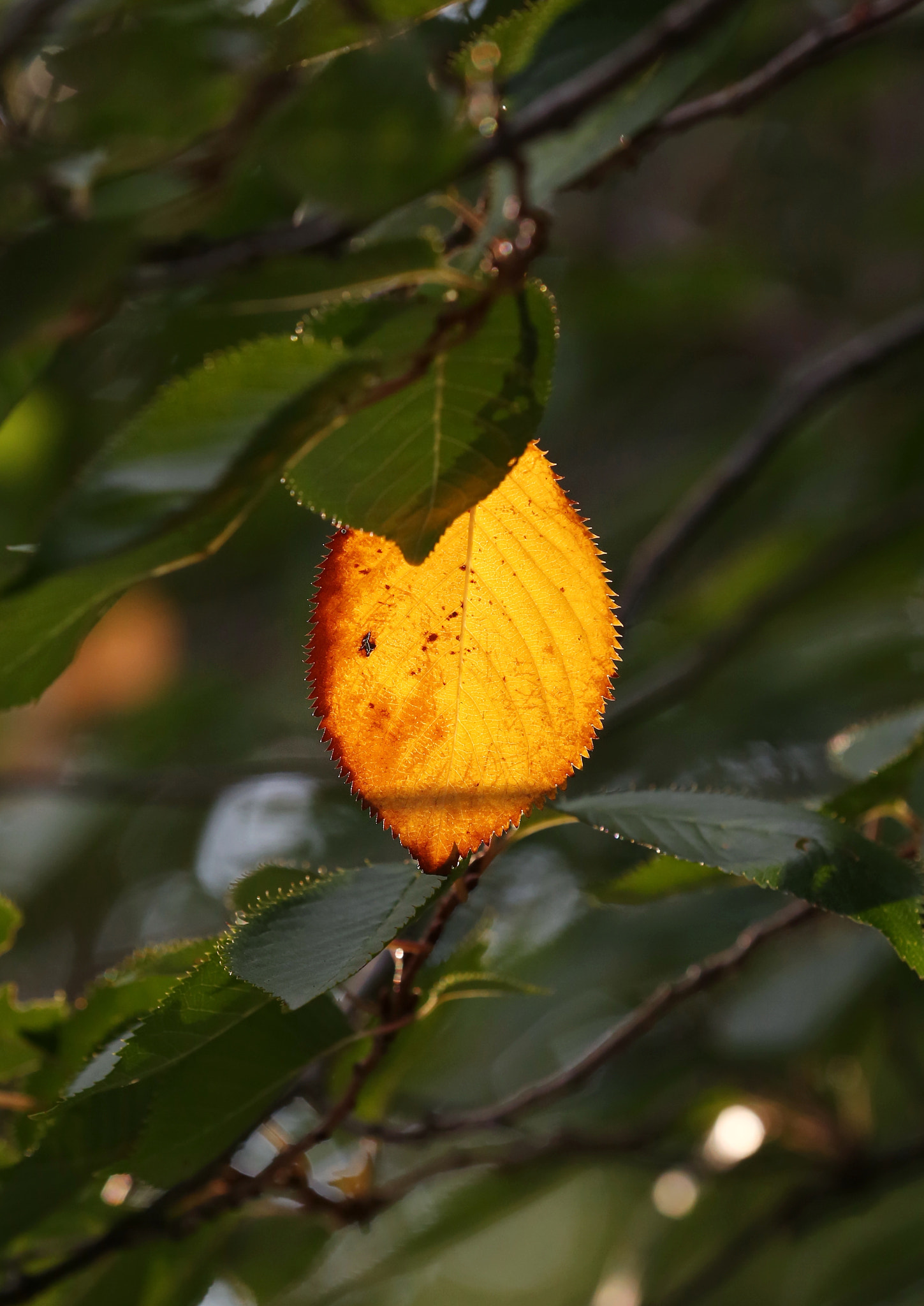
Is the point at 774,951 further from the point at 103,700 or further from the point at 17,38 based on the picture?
the point at 103,700

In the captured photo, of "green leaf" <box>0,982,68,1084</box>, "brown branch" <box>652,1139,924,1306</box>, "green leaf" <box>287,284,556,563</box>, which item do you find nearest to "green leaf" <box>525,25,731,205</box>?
"green leaf" <box>287,284,556,563</box>

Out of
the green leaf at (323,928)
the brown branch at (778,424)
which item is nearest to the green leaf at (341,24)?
the green leaf at (323,928)

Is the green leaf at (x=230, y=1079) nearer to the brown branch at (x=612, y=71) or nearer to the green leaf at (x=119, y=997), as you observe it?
the green leaf at (x=119, y=997)

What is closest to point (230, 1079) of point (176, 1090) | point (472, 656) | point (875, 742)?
point (176, 1090)

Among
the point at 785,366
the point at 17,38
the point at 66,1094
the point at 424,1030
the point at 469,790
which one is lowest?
the point at 785,366

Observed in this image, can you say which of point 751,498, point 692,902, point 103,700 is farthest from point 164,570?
point 103,700

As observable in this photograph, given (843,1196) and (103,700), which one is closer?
(843,1196)

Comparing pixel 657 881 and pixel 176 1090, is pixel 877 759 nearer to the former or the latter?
pixel 657 881
